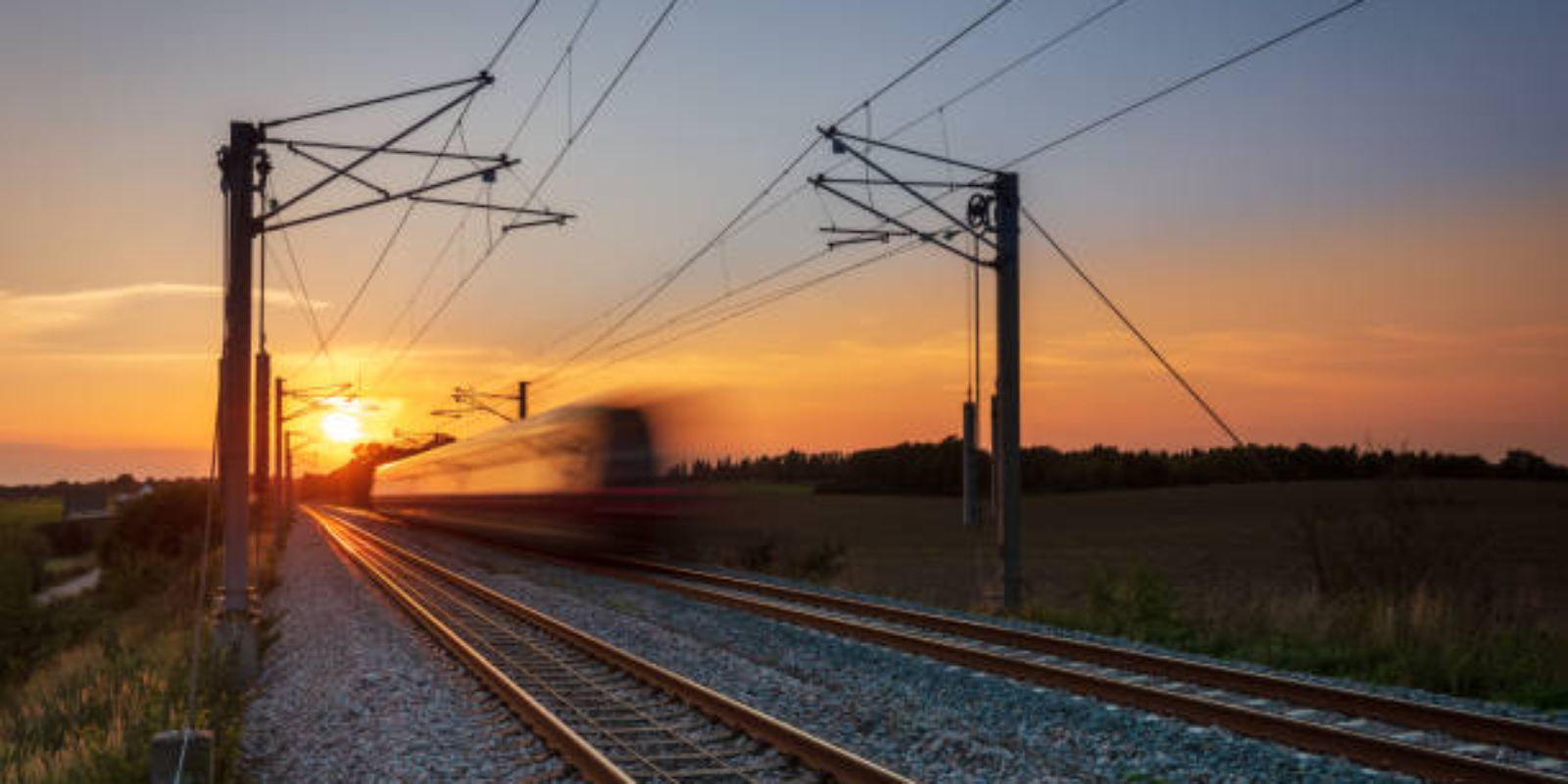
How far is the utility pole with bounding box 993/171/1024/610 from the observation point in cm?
1931

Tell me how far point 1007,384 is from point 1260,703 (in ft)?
32.2

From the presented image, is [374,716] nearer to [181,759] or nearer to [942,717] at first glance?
[181,759]

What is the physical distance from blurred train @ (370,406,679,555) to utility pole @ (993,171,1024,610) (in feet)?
21.8

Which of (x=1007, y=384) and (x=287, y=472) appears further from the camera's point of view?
(x=287, y=472)

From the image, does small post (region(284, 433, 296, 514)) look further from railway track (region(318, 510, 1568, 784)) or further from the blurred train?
railway track (region(318, 510, 1568, 784))

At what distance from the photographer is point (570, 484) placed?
2498 cm

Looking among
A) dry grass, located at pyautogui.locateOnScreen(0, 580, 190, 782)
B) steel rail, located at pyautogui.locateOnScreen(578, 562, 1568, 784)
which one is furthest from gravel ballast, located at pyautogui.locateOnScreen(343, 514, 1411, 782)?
dry grass, located at pyautogui.locateOnScreen(0, 580, 190, 782)

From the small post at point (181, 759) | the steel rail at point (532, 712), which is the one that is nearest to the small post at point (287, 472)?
the steel rail at point (532, 712)

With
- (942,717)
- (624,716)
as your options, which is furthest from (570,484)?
(942,717)

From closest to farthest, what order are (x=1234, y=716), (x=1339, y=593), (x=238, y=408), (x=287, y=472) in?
(x=1234, y=716) → (x=238, y=408) → (x=1339, y=593) → (x=287, y=472)

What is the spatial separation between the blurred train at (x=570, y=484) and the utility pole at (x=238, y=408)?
961 centimetres

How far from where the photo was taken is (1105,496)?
77.8 m

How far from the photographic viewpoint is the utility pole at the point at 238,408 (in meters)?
13.5

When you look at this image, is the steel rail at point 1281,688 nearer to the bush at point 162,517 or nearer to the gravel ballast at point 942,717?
the gravel ballast at point 942,717
